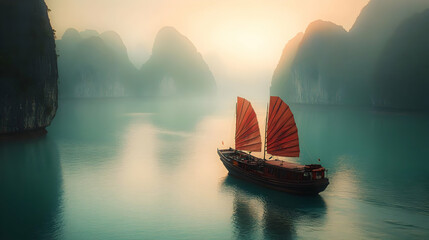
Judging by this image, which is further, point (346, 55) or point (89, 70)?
point (89, 70)

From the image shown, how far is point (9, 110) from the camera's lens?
32688mm

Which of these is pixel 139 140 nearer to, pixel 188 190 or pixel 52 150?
pixel 52 150

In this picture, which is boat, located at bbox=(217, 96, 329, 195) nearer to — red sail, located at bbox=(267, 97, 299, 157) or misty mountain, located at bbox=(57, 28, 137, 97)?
red sail, located at bbox=(267, 97, 299, 157)

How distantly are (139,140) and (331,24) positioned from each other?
10623 centimetres

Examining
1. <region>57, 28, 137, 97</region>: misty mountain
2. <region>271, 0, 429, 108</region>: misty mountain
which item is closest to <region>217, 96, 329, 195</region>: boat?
<region>271, 0, 429, 108</region>: misty mountain

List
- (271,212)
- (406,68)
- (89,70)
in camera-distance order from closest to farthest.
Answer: (271,212), (406,68), (89,70)

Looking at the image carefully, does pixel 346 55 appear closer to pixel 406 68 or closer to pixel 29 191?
pixel 406 68

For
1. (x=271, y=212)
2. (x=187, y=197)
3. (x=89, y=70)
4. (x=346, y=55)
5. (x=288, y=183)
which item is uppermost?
(x=346, y=55)

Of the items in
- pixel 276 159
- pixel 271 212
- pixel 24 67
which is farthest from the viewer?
pixel 24 67

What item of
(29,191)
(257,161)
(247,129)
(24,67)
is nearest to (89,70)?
(24,67)

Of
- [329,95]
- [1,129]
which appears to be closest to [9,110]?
[1,129]

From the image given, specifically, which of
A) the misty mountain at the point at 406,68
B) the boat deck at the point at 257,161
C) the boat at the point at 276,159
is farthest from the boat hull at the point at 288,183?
the misty mountain at the point at 406,68

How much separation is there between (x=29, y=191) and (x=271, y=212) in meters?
14.6

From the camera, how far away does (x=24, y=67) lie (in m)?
34.1
